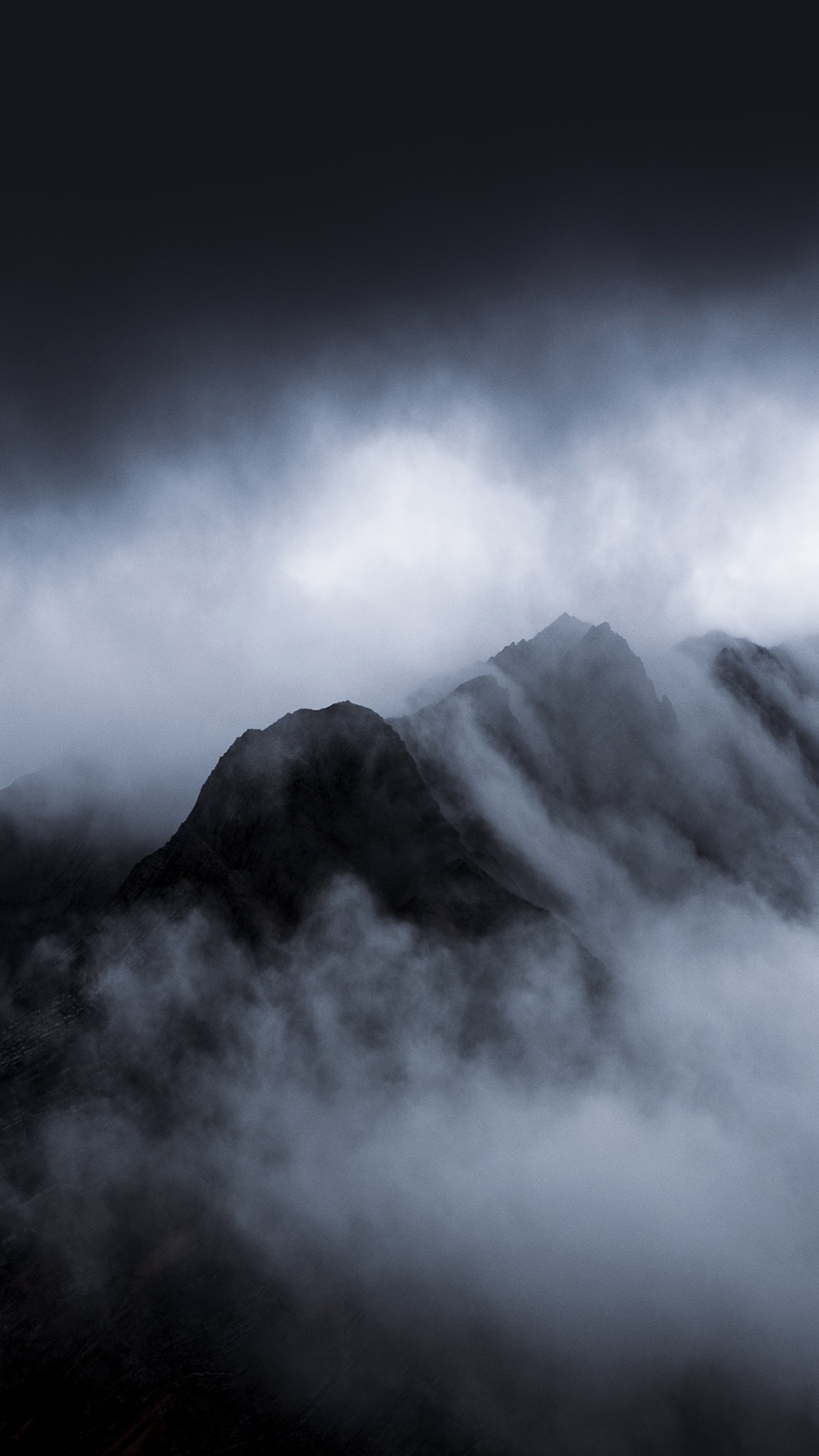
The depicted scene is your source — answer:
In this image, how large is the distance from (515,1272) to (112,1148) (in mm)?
81180

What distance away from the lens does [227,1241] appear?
446 ft

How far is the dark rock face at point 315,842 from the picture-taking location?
17512 cm

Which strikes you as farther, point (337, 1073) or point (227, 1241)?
point (337, 1073)

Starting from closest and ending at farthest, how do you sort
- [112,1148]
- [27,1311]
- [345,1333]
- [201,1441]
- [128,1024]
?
[201,1441]
[27,1311]
[345,1333]
[112,1148]
[128,1024]

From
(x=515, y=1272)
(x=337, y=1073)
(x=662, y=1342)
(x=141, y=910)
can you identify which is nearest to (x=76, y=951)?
(x=141, y=910)

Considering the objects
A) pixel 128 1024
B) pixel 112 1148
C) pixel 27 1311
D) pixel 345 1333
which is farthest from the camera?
pixel 128 1024

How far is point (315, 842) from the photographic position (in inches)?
7111

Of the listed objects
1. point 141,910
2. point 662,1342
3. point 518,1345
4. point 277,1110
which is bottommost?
point 662,1342

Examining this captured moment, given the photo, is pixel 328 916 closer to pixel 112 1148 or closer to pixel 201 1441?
pixel 112 1148

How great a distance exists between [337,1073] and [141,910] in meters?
49.8

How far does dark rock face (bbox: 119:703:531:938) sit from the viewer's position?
175 m

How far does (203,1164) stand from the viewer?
148m

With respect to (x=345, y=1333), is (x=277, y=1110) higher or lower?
higher

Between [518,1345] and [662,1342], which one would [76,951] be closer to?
[518,1345]
